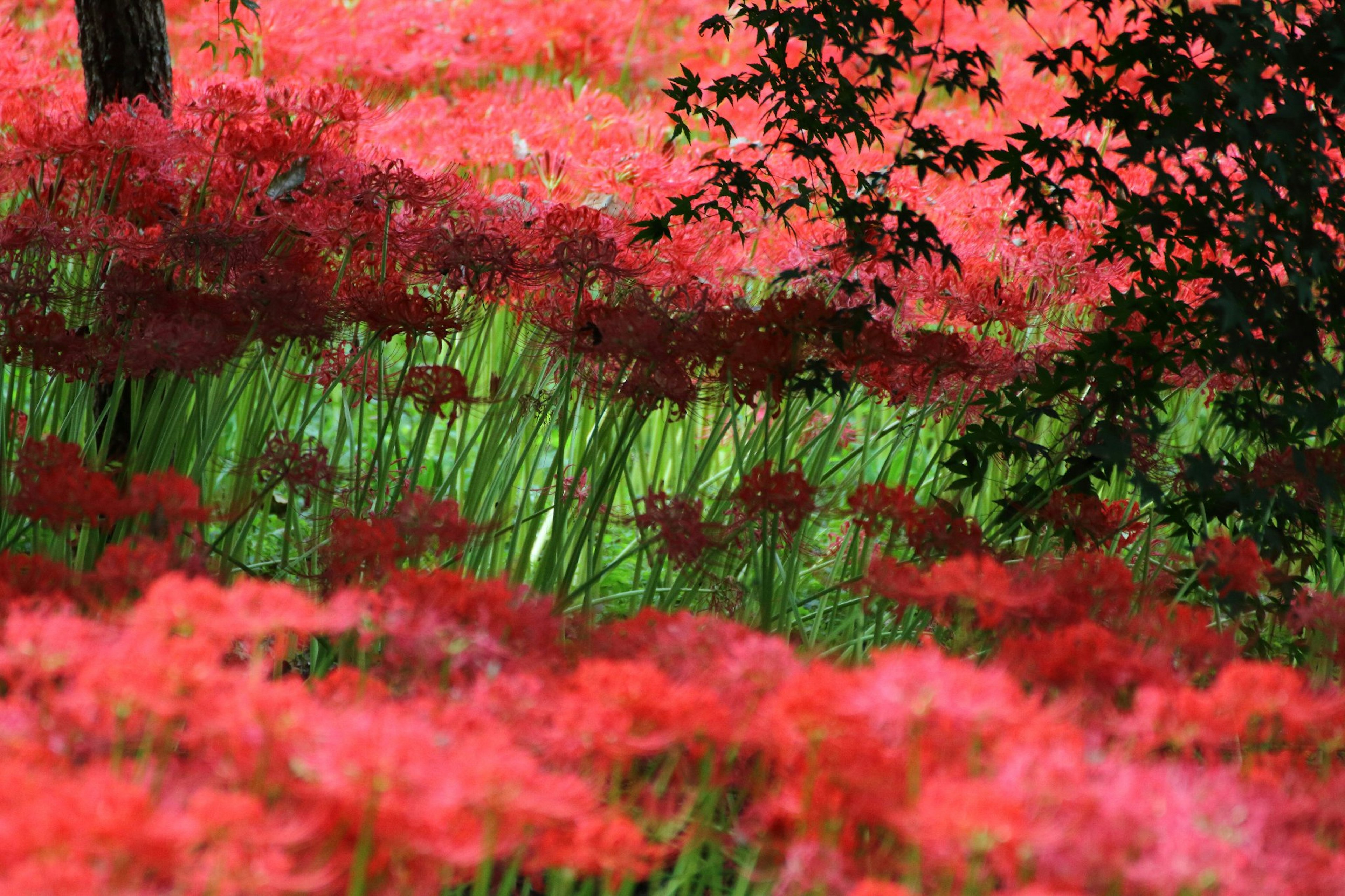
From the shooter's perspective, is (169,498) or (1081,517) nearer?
(169,498)

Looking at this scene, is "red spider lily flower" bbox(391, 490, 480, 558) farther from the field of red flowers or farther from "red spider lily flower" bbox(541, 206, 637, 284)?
"red spider lily flower" bbox(541, 206, 637, 284)

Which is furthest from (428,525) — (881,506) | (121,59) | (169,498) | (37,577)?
(121,59)

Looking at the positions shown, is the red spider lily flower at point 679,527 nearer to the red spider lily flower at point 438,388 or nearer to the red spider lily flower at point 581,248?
the red spider lily flower at point 438,388

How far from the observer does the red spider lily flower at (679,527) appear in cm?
201

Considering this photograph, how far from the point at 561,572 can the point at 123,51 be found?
65.4 inches

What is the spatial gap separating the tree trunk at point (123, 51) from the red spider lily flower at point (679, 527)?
5.73 feet

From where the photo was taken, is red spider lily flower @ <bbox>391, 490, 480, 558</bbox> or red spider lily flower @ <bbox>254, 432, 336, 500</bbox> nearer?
red spider lily flower @ <bbox>391, 490, 480, 558</bbox>

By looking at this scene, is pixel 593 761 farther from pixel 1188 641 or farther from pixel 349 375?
pixel 349 375

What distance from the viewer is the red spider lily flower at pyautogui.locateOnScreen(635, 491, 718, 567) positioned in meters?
2.01

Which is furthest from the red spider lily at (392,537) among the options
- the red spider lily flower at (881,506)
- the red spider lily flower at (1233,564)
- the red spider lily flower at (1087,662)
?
the red spider lily flower at (1233,564)

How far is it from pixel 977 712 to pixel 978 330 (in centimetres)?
228

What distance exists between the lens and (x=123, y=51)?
2.93 m

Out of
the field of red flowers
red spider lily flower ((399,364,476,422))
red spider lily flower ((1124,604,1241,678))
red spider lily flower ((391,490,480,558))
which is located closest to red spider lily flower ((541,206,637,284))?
the field of red flowers

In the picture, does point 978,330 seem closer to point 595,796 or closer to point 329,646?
point 329,646
